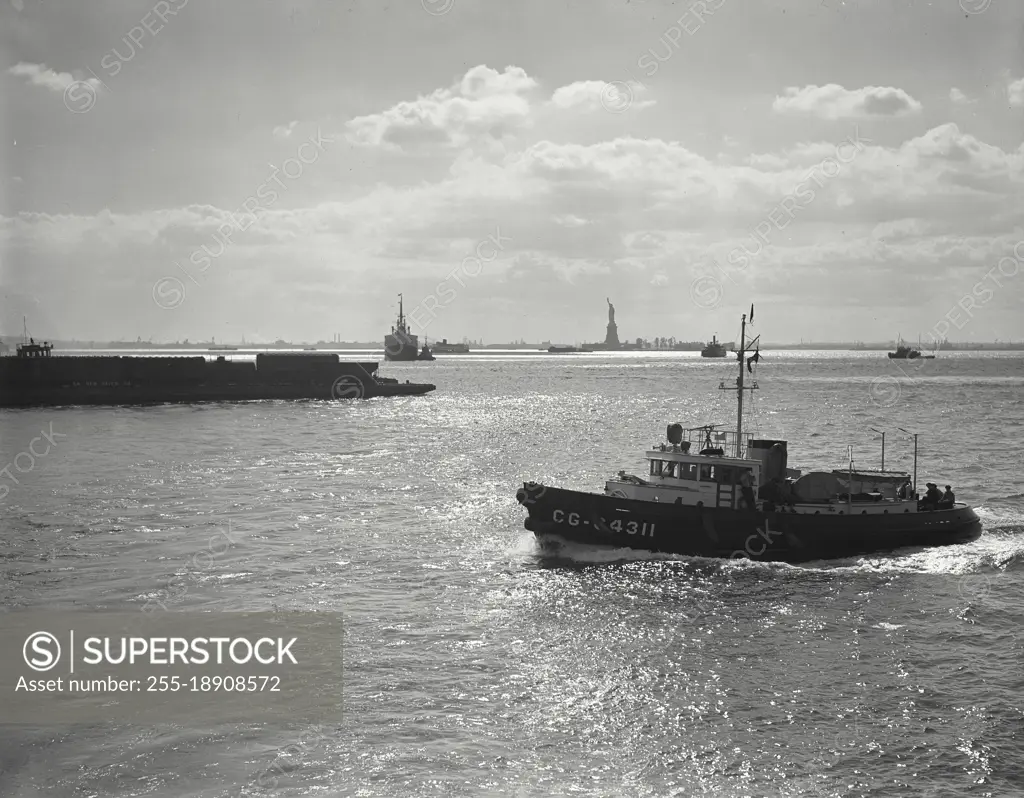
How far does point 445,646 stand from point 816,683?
9500 mm

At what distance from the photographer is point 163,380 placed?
4235 inches

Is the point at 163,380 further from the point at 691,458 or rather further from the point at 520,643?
the point at 520,643

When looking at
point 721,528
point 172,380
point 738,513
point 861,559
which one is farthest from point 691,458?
point 172,380

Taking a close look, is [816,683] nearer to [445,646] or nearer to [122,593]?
[445,646]

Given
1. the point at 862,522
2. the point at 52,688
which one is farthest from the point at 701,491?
the point at 52,688

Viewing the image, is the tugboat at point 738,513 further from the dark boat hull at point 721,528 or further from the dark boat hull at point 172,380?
the dark boat hull at point 172,380

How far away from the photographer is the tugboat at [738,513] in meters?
31.7

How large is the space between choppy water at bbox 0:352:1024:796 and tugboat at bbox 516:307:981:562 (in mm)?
888

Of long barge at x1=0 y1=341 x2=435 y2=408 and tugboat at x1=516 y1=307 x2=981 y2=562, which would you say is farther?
long barge at x1=0 y1=341 x2=435 y2=408

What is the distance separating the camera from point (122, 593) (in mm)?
26859

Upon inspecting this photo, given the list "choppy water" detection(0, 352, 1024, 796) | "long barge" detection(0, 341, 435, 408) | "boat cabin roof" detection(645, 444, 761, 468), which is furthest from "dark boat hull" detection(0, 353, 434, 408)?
"boat cabin roof" detection(645, 444, 761, 468)

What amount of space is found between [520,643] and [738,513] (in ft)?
40.1

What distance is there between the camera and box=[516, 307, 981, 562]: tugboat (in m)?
31.7

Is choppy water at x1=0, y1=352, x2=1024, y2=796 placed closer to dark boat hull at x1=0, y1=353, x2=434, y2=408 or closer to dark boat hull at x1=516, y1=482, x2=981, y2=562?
dark boat hull at x1=516, y1=482, x2=981, y2=562
